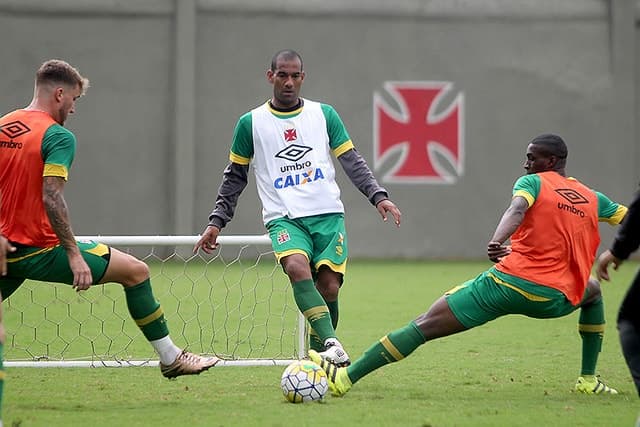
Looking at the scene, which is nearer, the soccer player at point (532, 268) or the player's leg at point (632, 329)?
the player's leg at point (632, 329)

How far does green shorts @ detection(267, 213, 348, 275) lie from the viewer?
7.11 metres

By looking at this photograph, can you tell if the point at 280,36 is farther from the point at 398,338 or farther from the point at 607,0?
the point at 398,338

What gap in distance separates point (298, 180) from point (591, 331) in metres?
2.09

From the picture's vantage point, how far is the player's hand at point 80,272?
235 inches

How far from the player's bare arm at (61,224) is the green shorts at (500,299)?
2.09m

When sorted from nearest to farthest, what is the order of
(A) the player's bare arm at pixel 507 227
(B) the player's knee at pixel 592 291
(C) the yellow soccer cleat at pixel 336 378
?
(A) the player's bare arm at pixel 507 227 < (C) the yellow soccer cleat at pixel 336 378 < (B) the player's knee at pixel 592 291

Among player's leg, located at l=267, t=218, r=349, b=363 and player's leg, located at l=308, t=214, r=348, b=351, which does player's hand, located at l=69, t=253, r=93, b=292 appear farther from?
player's leg, located at l=308, t=214, r=348, b=351

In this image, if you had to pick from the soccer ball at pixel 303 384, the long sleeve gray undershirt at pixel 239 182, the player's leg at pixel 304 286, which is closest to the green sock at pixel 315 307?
the player's leg at pixel 304 286

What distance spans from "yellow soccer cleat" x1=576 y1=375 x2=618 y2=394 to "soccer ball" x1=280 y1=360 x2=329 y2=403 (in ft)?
5.47

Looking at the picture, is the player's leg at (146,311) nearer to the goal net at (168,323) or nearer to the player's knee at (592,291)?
the goal net at (168,323)

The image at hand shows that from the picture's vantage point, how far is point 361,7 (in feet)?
64.2

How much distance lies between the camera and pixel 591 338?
6957 mm

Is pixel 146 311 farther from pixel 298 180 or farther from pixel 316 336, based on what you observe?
pixel 298 180

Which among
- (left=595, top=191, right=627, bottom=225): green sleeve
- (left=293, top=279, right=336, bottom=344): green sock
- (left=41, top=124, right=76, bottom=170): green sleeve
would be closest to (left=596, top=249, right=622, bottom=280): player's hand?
(left=595, top=191, right=627, bottom=225): green sleeve
